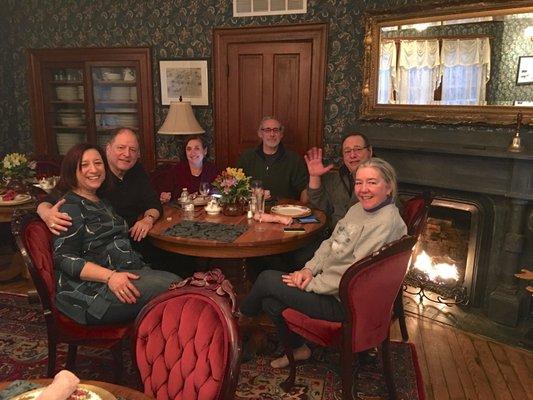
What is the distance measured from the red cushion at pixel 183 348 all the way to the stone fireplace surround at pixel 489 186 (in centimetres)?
242

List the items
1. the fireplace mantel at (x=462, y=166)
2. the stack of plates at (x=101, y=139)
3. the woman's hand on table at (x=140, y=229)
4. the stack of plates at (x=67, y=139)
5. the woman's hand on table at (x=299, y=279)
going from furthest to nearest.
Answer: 1. the stack of plates at (x=67, y=139)
2. the stack of plates at (x=101, y=139)
3. the fireplace mantel at (x=462, y=166)
4. the woman's hand on table at (x=140, y=229)
5. the woman's hand on table at (x=299, y=279)

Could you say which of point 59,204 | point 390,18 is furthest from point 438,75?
point 59,204

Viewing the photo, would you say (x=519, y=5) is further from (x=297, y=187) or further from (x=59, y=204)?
(x=59, y=204)

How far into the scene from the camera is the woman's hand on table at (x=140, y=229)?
7.99 ft

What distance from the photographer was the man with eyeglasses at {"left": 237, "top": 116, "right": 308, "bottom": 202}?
3.61m

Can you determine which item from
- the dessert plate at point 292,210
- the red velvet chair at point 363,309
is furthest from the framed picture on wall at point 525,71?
the red velvet chair at point 363,309

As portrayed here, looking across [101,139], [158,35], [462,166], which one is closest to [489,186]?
[462,166]

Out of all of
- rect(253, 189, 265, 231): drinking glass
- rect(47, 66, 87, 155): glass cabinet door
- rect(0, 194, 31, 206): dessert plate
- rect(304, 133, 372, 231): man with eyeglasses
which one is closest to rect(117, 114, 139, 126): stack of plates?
rect(47, 66, 87, 155): glass cabinet door

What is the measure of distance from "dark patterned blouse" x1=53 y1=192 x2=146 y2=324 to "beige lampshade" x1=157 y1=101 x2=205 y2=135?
224 cm

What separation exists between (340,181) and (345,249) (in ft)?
3.61

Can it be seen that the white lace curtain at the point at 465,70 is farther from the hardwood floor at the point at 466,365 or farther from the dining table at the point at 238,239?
the hardwood floor at the point at 466,365

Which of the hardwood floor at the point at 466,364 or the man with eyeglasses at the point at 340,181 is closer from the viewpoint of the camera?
the hardwood floor at the point at 466,364

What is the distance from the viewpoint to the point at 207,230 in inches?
97.0

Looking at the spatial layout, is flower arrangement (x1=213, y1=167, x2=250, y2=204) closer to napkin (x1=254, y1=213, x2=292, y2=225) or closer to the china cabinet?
napkin (x1=254, y1=213, x2=292, y2=225)
